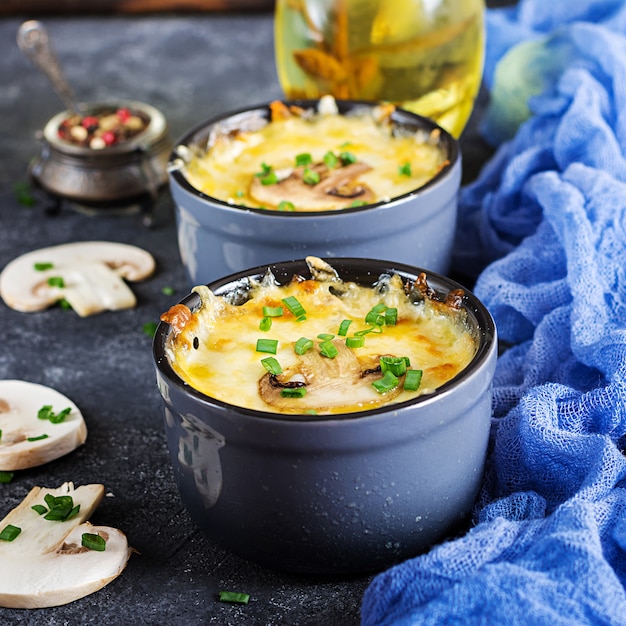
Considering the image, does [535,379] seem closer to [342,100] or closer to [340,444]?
[340,444]

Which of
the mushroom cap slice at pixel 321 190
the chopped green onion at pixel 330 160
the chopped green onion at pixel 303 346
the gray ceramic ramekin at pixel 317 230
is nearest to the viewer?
the chopped green onion at pixel 303 346

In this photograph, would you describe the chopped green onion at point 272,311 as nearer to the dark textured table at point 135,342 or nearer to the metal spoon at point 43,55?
the dark textured table at point 135,342

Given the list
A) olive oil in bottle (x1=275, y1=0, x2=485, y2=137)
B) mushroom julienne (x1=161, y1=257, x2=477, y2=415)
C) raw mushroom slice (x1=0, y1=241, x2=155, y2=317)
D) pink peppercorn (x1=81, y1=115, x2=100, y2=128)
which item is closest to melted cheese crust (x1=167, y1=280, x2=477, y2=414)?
mushroom julienne (x1=161, y1=257, x2=477, y2=415)

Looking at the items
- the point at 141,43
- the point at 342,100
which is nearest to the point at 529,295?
the point at 342,100

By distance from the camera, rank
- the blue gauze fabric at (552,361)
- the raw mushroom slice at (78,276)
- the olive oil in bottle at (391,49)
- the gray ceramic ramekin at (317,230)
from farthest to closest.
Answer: the olive oil in bottle at (391,49) → the raw mushroom slice at (78,276) → the gray ceramic ramekin at (317,230) → the blue gauze fabric at (552,361)

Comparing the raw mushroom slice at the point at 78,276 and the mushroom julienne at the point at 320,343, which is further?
the raw mushroom slice at the point at 78,276

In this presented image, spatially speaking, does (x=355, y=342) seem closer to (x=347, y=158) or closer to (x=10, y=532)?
(x=10, y=532)

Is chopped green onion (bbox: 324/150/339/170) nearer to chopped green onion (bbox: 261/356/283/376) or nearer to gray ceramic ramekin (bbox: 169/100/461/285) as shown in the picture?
gray ceramic ramekin (bbox: 169/100/461/285)

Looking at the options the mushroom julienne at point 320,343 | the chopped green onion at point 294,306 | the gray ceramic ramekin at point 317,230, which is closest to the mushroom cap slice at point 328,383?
the mushroom julienne at point 320,343
